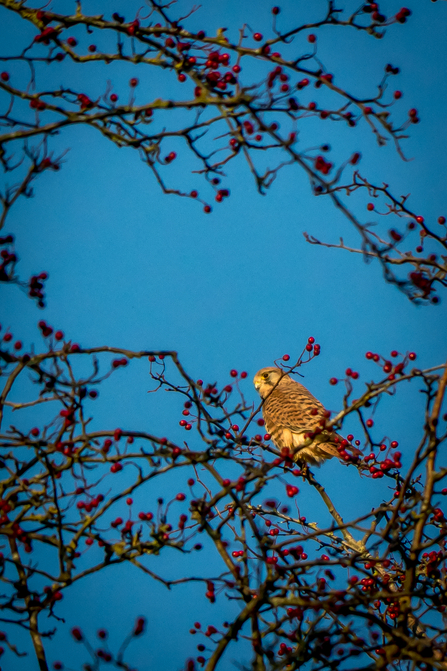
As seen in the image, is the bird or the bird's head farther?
the bird's head

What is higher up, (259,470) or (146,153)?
(146,153)

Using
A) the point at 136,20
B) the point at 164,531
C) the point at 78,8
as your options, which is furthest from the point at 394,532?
the point at 78,8

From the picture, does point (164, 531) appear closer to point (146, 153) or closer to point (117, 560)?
point (117, 560)

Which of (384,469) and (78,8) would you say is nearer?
(78,8)

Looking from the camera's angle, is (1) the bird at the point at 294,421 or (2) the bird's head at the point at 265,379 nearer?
(1) the bird at the point at 294,421

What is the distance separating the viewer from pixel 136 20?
2627 mm

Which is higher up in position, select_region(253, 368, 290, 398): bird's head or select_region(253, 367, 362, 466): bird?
select_region(253, 368, 290, 398): bird's head

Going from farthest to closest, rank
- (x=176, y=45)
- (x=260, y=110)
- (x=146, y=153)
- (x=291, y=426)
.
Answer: (x=291, y=426) → (x=176, y=45) → (x=146, y=153) → (x=260, y=110)

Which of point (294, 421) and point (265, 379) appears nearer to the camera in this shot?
point (294, 421)

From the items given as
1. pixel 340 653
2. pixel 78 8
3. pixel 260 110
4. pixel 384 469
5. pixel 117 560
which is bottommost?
pixel 340 653

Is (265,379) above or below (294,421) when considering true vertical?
above

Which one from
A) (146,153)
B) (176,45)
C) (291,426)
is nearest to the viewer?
(146,153)

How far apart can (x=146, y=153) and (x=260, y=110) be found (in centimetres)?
51

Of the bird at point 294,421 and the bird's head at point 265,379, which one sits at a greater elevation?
the bird's head at point 265,379
